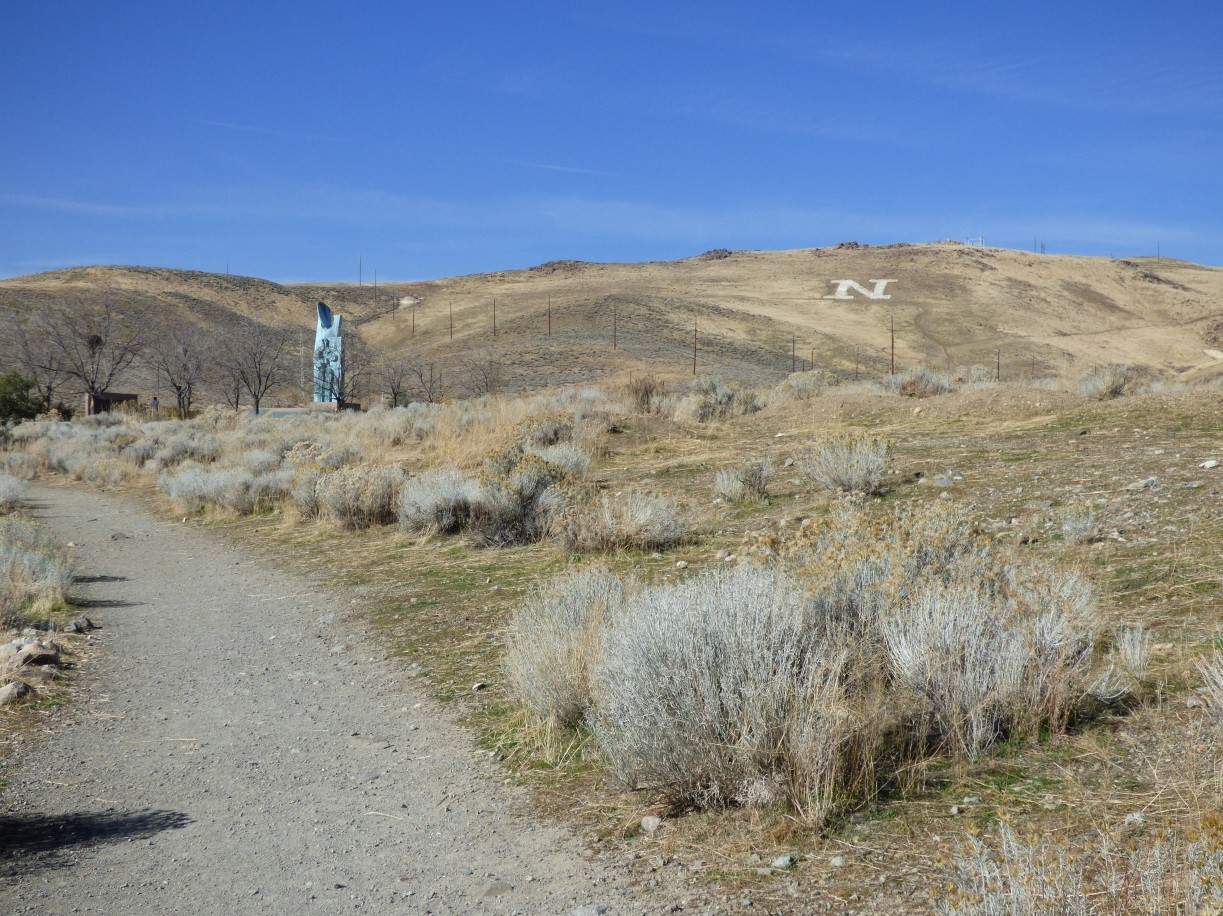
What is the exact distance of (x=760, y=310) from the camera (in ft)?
289

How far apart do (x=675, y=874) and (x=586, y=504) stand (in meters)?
7.53

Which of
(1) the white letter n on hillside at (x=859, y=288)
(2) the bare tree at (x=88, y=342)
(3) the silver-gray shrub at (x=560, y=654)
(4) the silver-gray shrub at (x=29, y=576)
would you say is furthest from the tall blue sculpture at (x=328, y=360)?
(1) the white letter n on hillside at (x=859, y=288)

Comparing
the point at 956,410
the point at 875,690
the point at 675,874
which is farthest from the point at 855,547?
the point at 956,410

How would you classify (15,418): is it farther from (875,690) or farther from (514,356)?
(875,690)

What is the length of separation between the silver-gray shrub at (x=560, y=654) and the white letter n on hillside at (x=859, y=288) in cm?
9377

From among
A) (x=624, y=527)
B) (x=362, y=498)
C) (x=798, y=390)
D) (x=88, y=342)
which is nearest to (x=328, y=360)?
(x=88, y=342)

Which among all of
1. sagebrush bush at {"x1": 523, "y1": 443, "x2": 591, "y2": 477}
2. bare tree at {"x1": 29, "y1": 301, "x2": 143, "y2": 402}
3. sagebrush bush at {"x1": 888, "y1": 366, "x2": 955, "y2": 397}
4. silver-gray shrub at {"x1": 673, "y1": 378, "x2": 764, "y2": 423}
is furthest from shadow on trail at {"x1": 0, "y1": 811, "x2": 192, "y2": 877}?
bare tree at {"x1": 29, "y1": 301, "x2": 143, "y2": 402}

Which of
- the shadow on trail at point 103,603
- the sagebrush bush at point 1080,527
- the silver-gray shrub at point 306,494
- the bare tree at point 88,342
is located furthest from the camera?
the bare tree at point 88,342

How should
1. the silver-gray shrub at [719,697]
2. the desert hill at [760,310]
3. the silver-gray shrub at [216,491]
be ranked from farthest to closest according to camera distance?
1. the desert hill at [760,310]
2. the silver-gray shrub at [216,491]
3. the silver-gray shrub at [719,697]

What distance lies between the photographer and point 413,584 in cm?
980

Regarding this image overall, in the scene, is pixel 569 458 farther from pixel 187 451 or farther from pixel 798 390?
pixel 187 451

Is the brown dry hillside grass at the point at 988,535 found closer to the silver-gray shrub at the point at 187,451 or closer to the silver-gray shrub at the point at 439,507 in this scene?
the silver-gray shrub at the point at 439,507

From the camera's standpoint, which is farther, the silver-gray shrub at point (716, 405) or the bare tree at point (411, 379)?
the bare tree at point (411, 379)

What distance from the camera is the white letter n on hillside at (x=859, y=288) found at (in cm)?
9638
